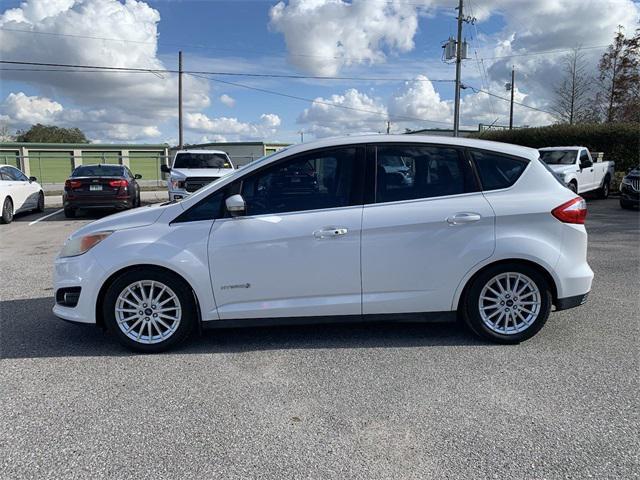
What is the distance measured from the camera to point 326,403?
10.6 feet

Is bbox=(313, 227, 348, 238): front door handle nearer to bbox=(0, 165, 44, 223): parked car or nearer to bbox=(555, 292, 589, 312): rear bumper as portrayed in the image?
bbox=(555, 292, 589, 312): rear bumper

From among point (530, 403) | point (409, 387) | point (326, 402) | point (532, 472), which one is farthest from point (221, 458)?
point (530, 403)

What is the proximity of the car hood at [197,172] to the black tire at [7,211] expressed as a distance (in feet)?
13.8

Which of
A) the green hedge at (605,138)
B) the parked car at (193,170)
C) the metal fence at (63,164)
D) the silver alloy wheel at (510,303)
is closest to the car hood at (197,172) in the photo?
the parked car at (193,170)

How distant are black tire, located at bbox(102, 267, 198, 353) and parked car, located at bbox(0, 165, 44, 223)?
1057 centimetres

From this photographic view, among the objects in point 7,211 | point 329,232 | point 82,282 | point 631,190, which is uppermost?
point 631,190

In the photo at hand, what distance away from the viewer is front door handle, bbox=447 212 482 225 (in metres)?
4.00

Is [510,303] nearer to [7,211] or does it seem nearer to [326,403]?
[326,403]

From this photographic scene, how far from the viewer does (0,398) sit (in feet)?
10.9

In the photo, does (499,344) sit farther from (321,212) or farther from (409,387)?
(321,212)

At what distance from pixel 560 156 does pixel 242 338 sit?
51.8ft

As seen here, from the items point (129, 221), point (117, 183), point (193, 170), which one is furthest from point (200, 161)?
point (129, 221)

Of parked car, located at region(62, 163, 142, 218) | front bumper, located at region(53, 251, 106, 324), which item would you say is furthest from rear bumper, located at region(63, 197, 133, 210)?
front bumper, located at region(53, 251, 106, 324)

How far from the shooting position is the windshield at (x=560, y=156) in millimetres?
16578
